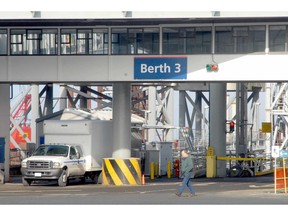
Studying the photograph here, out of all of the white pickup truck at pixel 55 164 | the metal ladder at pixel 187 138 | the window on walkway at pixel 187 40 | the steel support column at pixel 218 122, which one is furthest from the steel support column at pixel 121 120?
the metal ladder at pixel 187 138

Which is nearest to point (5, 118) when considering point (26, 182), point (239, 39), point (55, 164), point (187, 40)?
point (26, 182)

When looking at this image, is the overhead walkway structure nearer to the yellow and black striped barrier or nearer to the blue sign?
the blue sign

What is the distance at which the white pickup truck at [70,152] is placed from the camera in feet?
125

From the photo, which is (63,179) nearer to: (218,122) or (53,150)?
(53,150)

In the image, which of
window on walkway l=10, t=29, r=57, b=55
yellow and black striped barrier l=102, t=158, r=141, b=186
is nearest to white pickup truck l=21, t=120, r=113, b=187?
yellow and black striped barrier l=102, t=158, r=141, b=186

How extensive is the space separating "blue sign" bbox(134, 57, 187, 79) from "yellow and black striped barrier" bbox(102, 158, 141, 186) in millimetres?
3892

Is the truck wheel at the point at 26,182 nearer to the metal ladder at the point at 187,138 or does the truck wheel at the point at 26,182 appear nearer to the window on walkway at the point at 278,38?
the window on walkway at the point at 278,38

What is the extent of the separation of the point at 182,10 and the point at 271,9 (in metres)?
3.36

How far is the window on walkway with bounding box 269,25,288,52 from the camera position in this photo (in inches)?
1444

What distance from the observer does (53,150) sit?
39219mm

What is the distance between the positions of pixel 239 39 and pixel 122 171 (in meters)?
7.68

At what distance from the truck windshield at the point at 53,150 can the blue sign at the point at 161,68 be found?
15.5ft
